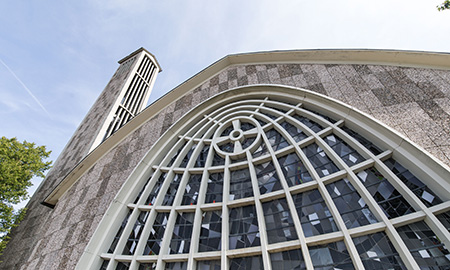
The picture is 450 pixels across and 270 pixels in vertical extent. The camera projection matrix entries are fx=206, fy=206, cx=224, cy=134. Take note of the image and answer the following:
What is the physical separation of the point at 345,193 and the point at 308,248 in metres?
1.72

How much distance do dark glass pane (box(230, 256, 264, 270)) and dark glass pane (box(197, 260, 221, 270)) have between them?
16.6 inches

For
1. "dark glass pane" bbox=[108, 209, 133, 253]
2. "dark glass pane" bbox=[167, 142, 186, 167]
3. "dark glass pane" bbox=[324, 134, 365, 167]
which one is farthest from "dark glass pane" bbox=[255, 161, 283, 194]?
"dark glass pane" bbox=[108, 209, 133, 253]

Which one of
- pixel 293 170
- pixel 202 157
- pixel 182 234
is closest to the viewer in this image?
pixel 293 170

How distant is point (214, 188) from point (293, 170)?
275 cm

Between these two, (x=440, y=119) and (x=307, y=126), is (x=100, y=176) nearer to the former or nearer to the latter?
(x=307, y=126)

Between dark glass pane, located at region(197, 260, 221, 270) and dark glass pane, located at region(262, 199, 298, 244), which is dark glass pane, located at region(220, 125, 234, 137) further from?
dark glass pane, located at region(197, 260, 221, 270)

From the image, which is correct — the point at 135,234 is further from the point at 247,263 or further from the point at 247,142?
the point at 247,142

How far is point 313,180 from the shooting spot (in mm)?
5898

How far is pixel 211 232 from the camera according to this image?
20.7 ft

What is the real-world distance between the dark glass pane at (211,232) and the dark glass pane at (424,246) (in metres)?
4.45

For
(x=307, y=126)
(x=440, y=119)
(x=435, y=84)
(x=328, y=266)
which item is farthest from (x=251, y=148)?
(x=435, y=84)

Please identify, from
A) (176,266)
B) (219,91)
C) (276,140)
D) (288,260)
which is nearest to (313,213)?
(288,260)

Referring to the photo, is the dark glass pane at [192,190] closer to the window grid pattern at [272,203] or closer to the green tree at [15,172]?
the window grid pattern at [272,203]

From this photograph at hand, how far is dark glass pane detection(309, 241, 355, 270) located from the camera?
4.61 metres
